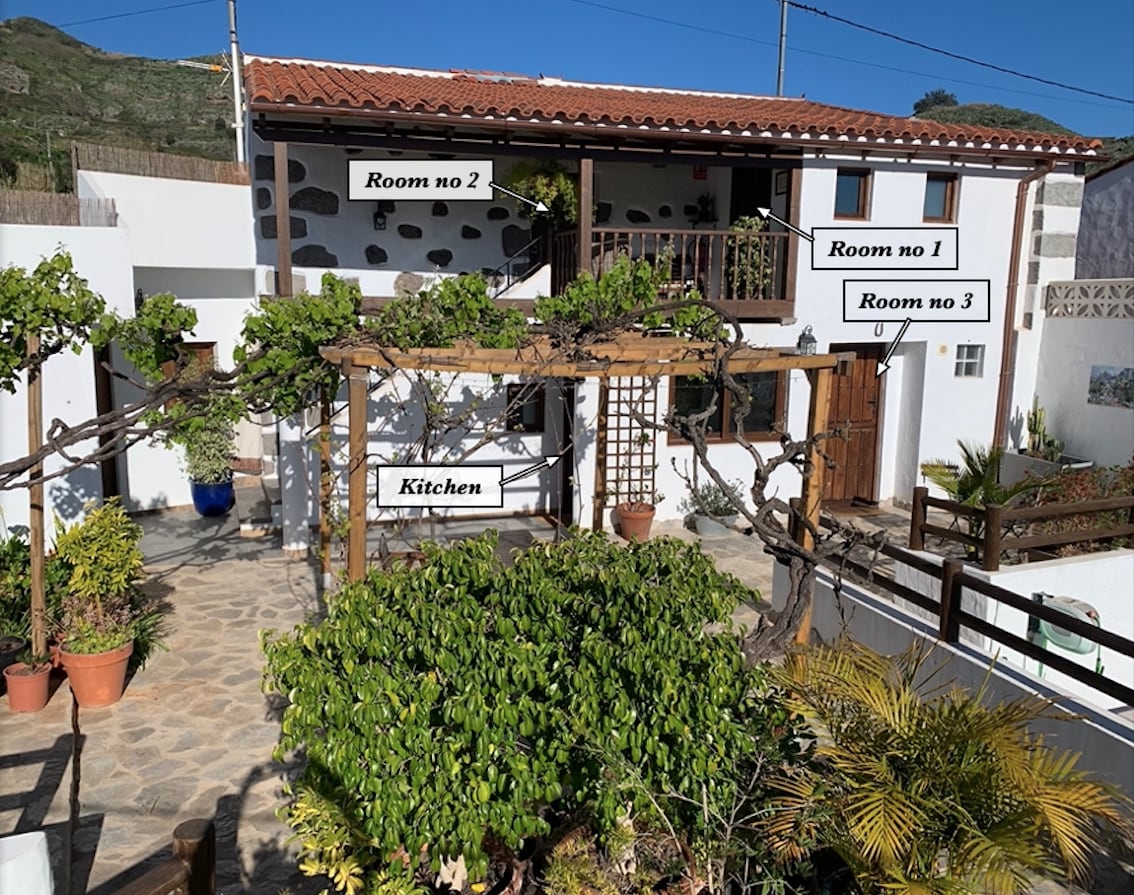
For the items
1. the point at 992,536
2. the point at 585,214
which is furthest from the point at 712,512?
the point at 992,536

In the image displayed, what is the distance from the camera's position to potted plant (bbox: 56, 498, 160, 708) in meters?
6.06

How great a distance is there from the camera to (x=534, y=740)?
10.6 feet

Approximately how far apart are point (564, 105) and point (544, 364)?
4.90m

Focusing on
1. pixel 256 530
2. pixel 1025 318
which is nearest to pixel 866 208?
pixel 1025 318

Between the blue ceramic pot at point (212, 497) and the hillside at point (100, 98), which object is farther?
the hillside at point (100, 98)

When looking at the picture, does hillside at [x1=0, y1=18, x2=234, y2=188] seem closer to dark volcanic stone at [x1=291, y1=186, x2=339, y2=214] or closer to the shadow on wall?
dark volcanic stone at [x1=291, y1=186, x2=339, y2=214]

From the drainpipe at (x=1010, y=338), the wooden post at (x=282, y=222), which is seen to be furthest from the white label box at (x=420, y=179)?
the drainpipe at (x=1010, y=338)

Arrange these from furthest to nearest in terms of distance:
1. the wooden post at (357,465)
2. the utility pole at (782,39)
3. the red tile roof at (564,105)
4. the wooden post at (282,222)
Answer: the utility pole at (782,39), the red tile roof at (564,105), the wooden post at (282,222), the wooden post at (357,465)

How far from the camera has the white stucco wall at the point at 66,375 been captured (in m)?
8.37

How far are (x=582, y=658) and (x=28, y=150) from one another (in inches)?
1043

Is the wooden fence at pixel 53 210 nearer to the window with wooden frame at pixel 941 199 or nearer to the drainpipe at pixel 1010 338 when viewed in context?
the window with wooden frame at pixel 941 199

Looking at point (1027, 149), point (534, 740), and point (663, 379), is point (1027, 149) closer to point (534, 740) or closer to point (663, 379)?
point (663, 379)

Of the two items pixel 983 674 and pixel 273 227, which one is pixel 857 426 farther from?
pixel 273 227

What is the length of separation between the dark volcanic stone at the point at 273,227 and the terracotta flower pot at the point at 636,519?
478 centimetres
